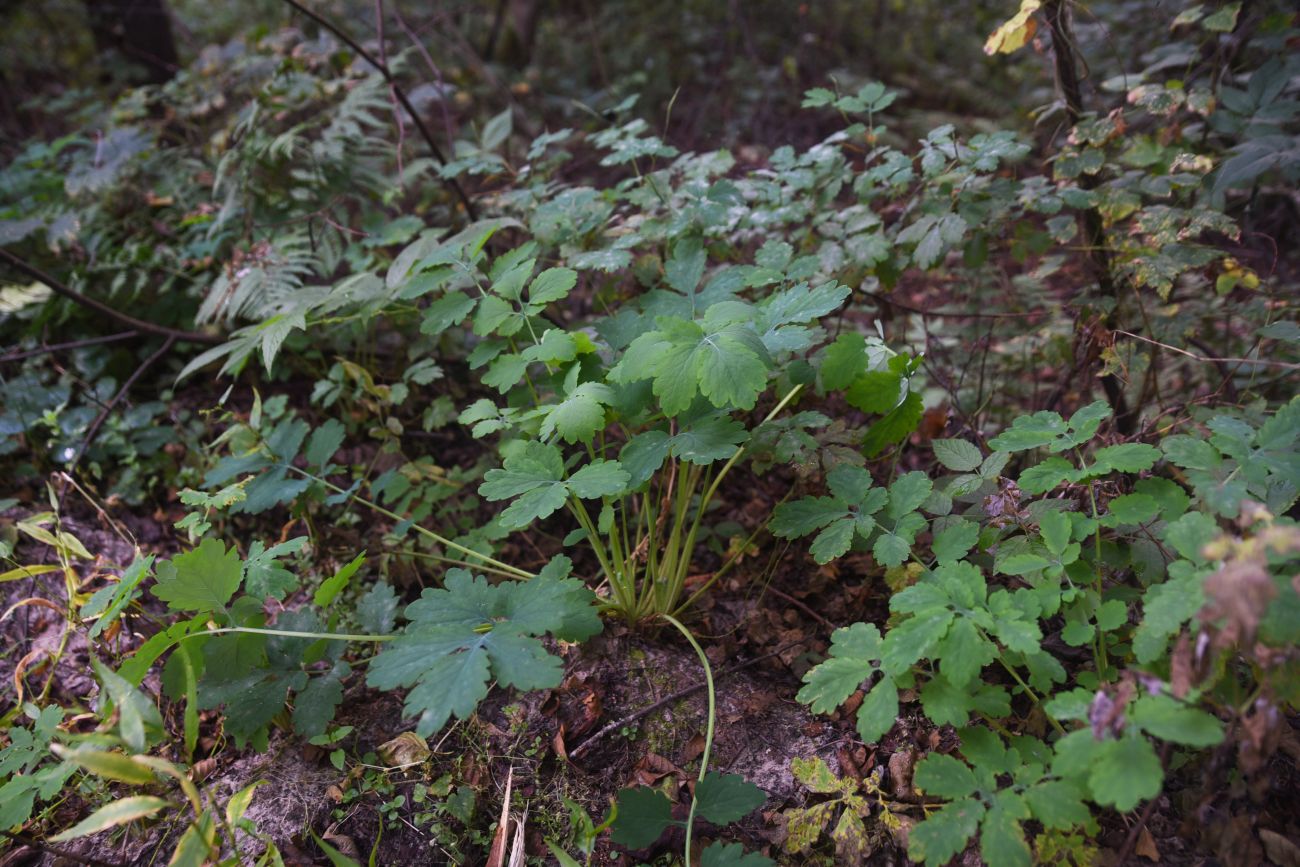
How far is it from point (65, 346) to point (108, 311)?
9.4 inches

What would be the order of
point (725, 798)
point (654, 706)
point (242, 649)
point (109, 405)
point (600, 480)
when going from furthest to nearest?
1. point (109, 405)
2. point (654, 706)
3. point (242, 649)
4. point (600, 480)
5. point (725, 798)

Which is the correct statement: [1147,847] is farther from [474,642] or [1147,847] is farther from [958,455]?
[474,642]

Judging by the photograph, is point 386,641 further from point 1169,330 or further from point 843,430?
point 1169,330

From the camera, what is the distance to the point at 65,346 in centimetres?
269

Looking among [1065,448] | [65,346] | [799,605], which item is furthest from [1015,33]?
[65,346]

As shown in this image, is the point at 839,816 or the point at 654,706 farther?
the point at 654,706

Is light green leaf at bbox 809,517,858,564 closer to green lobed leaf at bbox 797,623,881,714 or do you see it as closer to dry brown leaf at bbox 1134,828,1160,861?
green lobed leaf at bbox 797,623,881,714

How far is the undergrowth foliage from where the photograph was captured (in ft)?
4.43

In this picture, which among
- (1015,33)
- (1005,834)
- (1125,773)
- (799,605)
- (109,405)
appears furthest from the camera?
(109,405)

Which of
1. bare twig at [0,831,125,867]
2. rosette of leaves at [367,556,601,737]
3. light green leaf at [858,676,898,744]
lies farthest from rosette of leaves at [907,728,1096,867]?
bare twig at [0,831,125,867]

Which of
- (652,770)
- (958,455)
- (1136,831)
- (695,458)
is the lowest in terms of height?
(652,770)

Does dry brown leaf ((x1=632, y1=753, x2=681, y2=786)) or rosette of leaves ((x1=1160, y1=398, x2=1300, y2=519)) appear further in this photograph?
dry brown leaf ((x1=632, y1=753, x2=681, y2=786))

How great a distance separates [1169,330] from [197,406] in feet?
11.6

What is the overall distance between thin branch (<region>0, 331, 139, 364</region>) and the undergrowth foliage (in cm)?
4
